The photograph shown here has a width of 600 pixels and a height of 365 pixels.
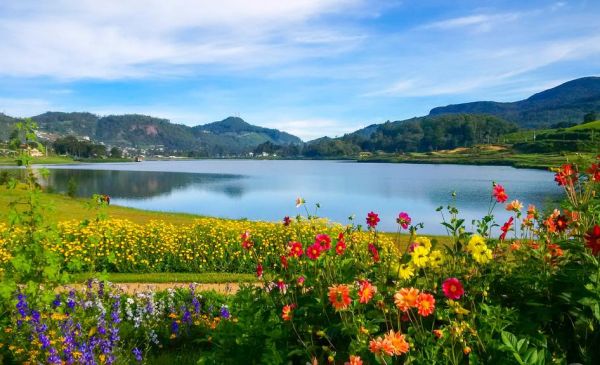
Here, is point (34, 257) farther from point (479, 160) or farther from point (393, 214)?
point (479, 160)

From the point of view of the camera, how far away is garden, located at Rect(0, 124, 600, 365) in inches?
94.3

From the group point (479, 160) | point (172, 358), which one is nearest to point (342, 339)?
point (172, 358)

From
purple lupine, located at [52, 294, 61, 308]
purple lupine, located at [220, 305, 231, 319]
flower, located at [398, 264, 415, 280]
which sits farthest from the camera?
purple lupine, located at [220, 305, 231, 319]

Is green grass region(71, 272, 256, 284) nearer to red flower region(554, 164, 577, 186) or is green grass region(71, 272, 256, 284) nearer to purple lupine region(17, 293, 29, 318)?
purple lupine region(17, 293, 29, 318)

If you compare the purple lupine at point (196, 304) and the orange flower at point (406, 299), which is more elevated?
the orange flower at point (406, 299)

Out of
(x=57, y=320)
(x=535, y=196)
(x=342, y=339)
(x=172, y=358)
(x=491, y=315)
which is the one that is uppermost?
(x=491, y=315)

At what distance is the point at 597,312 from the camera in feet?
7.83

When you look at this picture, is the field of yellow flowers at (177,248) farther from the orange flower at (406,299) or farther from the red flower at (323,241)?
the orange flower at (406,299)

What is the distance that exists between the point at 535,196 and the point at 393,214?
17396 mm

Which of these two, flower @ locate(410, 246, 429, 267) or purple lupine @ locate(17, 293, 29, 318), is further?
purple lupine @ locate(17, 293, 29, 318)

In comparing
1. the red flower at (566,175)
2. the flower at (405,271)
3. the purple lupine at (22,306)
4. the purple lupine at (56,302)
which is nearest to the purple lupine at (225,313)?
the purple lupine at (56,302)

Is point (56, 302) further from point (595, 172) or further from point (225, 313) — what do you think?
point (595, 172)

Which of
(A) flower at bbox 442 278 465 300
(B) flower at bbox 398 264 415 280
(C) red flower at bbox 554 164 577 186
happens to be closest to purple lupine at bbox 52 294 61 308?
(B) flower at bbox 398 264 415 280

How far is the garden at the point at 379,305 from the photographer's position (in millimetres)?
2396
